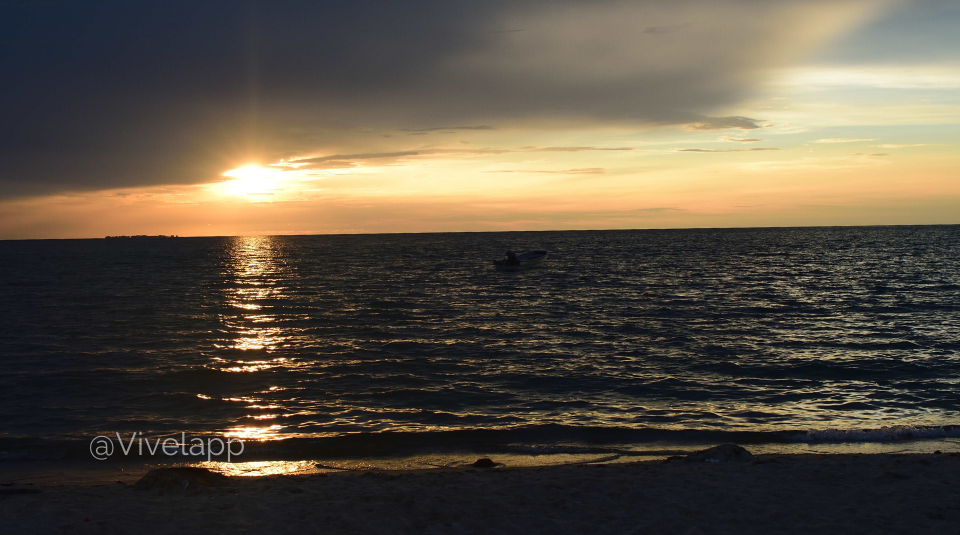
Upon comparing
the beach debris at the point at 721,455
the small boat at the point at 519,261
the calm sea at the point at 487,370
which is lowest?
the calm sea at the point at 487,370

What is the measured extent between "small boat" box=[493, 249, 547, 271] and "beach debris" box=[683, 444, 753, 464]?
6224 cm

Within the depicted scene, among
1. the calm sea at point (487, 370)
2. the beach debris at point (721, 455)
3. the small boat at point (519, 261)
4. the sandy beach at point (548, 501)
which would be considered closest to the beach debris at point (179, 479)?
the sandy beach at point (548, 501)

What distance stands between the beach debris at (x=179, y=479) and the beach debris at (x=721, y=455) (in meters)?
8.60

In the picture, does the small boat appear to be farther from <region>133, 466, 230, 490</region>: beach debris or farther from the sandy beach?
<region>133, 466, 230, 490</region>: beach debris

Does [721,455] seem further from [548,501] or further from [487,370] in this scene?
[487,370]

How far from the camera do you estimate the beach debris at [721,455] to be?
11.2 metres

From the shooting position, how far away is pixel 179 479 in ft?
33.0

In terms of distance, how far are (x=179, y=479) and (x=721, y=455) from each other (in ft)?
31.9

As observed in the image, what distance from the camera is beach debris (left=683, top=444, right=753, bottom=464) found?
11.2m

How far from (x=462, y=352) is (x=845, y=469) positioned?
15016 mm

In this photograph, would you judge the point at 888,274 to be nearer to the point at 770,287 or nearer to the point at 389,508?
the point at 770,287

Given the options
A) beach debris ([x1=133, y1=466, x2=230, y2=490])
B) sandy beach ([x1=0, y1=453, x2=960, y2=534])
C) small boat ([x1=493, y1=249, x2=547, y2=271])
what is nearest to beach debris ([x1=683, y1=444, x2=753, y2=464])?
sandy beach ([x1=0, y1=453, x2=960, y2=534])

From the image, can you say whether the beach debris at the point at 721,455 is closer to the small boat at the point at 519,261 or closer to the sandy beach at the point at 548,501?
the sandy beach at the point at 548,501

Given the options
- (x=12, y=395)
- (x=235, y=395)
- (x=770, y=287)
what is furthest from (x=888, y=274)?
(x=12, y=395)
